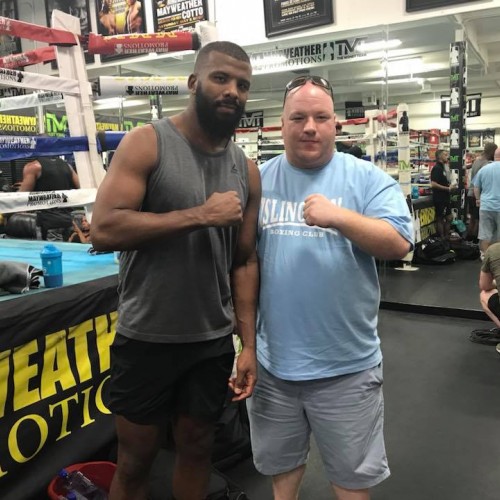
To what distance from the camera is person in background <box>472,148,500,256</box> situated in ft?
20.0

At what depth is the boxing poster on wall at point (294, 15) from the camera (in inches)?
229

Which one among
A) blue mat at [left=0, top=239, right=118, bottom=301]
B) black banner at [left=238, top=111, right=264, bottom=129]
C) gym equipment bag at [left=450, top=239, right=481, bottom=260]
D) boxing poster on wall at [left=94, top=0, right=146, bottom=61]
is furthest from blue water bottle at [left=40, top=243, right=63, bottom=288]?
black banner at [left=238, top=111, right=264, bottom=129]

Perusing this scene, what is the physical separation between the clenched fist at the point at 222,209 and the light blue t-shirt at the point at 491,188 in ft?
18.8

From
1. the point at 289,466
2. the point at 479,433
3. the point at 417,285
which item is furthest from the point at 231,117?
the point at 417,285

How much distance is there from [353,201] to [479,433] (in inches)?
72.6

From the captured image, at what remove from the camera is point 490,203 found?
6133 mm

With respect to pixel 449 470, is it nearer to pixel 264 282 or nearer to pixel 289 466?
pixel 289 466

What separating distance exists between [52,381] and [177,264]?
0.90m

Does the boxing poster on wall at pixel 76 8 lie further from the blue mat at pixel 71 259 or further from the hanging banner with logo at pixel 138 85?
the hanging banner with logo at pixel 138 85

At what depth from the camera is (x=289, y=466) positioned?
5.09 feet

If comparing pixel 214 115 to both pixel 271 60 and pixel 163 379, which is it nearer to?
pixel 163 379

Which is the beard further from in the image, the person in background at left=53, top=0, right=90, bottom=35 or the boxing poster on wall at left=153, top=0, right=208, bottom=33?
the person in background at left=53, top=0, right=90, bottom=35

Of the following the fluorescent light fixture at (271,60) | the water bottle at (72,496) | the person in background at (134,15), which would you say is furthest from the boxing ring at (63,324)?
the fluorescent light fixture at (271,60)

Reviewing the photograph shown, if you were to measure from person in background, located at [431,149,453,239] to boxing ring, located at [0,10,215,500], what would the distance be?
605 centimetres
